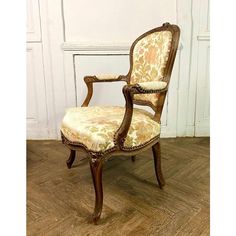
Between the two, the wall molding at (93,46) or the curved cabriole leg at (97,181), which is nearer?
the curved cabriole leg at (97,181)

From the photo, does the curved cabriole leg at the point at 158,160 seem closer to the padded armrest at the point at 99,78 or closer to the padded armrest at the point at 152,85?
the padded armrest at the point at 152,85

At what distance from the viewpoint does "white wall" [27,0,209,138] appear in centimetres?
240

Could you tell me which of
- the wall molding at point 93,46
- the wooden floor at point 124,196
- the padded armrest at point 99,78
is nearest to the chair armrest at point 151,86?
the padded armrest at point 99,78

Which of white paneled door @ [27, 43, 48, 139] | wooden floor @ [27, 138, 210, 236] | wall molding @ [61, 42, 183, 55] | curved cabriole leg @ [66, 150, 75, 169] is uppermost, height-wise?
wall molding @ [61, 42, 183, 55]

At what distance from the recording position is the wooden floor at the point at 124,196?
139 cm

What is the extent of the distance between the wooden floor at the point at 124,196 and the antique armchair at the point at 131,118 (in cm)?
13

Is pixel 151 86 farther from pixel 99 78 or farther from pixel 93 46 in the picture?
pixel 93 46

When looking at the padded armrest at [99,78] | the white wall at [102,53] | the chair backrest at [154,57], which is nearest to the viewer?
the chair backrest at [154,57]

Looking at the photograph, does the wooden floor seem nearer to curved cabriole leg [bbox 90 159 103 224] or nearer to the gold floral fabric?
curved cabriole leg [bbox 90 159 103 224]

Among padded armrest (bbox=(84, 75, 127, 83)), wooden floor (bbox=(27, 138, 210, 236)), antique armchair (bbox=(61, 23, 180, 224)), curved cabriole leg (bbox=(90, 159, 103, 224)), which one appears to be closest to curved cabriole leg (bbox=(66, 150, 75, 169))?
wooden floor (bbox=(27, 138, 210, 236))

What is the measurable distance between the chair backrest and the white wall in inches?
24.0

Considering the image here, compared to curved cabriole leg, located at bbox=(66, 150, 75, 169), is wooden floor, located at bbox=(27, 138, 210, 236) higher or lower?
lower

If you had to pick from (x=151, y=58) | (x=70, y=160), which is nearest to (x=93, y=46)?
(x=151, y=58)
